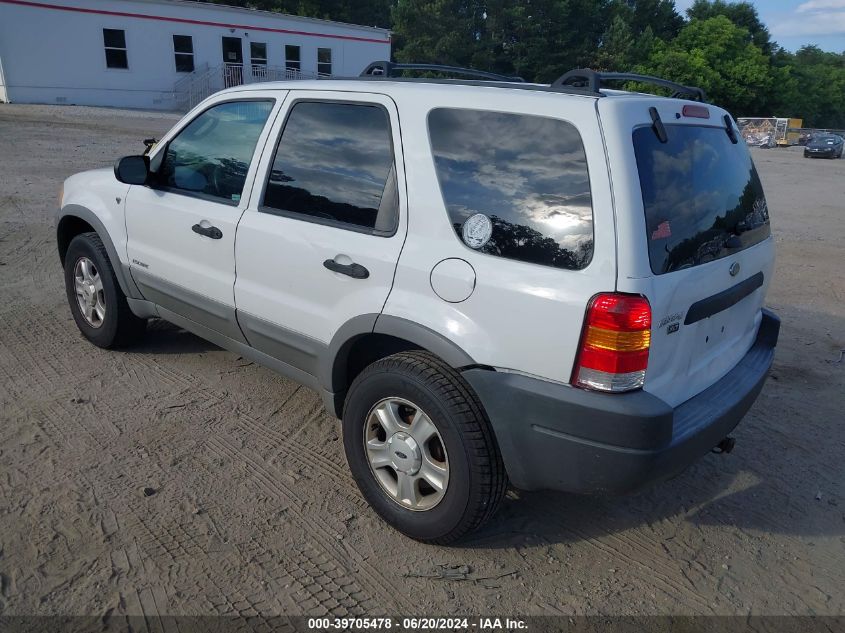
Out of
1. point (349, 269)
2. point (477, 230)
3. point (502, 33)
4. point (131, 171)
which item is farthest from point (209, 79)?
point (477, 230)

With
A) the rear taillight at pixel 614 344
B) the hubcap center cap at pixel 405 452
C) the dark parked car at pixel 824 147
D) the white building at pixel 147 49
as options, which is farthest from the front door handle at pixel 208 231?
the dark parked car at pixel 824 147

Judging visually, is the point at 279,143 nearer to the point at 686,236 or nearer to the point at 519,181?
the point at 519,181

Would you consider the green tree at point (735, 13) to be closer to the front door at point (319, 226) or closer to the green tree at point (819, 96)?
the green tree at point (819, 96)

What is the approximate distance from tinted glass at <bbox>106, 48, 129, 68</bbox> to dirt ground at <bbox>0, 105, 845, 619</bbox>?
83.6 ft

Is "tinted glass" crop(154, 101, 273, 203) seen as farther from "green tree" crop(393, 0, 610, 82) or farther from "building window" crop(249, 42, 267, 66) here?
"green tree" crop(393, 0, 610, 82)

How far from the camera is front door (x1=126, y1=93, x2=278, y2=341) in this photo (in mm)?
3529

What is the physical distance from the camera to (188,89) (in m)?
28.0

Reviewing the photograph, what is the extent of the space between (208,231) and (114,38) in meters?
27.0

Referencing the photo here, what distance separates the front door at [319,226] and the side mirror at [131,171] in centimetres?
95

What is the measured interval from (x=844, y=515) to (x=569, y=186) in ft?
7.51

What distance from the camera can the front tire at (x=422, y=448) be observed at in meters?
2.60

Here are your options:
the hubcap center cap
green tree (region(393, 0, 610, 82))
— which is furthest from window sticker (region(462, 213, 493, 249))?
green tree (region(393, 0, 610, 82))

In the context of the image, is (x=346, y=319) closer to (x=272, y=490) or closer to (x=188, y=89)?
(x=272, y=490)

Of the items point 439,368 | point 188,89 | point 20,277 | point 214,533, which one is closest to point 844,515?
point 439,368
